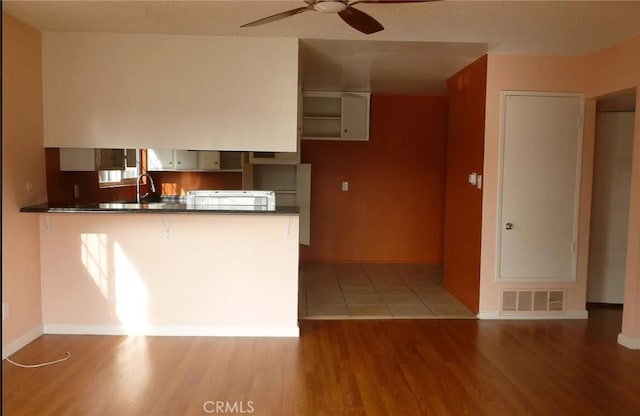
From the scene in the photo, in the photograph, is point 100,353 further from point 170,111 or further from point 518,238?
point 518,238

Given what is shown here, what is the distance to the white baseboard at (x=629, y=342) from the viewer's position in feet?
11.3

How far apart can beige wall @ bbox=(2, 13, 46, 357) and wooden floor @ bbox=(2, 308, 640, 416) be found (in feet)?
0.76

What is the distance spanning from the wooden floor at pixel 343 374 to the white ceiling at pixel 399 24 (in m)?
2.35

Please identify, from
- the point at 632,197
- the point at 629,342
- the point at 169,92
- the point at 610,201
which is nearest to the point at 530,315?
the point at 629,342

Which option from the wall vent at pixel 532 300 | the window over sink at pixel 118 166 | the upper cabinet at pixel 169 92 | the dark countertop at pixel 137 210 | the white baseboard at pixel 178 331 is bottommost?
the white baseboard at pixel 178 331

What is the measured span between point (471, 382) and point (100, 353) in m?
2.53

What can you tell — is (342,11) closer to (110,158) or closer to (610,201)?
(110,158)

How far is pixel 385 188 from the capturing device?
6359 millimetres

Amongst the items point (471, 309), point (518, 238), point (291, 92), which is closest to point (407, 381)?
point (471, 309)

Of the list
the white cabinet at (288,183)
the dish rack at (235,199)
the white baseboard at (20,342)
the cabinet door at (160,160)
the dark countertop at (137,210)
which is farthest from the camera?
the white cabinet at (288,183)

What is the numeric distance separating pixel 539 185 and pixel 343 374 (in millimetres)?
2470

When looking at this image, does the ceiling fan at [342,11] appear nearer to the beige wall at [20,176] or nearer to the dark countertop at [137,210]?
the dark countertop at [137,210]

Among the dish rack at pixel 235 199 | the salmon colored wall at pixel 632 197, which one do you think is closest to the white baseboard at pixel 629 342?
the salmon colored wall at pixel 632 197

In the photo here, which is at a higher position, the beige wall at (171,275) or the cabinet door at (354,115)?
the cabinet door at (354,115)
